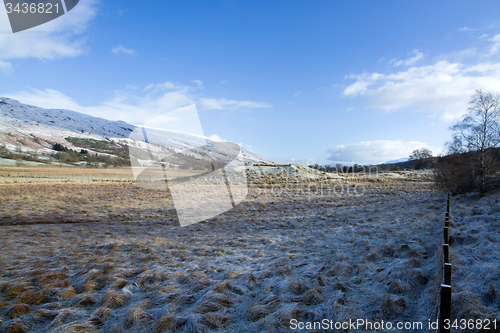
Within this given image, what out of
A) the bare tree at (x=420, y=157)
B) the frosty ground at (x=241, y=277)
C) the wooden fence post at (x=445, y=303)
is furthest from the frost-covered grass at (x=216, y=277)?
the bare tree at (x=420, y=157)

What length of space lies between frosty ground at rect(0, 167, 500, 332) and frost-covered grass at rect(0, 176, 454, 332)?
0.07ft

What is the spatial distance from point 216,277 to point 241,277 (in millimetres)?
601

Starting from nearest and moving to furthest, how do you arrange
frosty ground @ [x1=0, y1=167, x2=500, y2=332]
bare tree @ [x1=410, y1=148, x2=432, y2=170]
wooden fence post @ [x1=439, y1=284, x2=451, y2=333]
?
wooden fence post @ [x1=439, y1=284, x2=451, y2=333] < frosty ground @ [x1=0, y1=167, x2=500, y2=332] < bare tree @ [x1=410, y1=148, x2=432, y2=170]

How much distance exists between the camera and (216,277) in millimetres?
5133

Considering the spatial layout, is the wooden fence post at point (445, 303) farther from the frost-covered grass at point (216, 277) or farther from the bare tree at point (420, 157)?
the bare tree at point (420, 157)

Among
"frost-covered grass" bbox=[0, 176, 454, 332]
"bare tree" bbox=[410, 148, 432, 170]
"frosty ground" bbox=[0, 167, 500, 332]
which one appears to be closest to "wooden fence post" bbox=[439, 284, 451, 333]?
"frosty ground" bbox=[0, 167, 500, 332]

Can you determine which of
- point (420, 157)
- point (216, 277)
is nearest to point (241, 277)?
point (216, 277)

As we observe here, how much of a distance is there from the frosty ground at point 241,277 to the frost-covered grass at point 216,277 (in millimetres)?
23

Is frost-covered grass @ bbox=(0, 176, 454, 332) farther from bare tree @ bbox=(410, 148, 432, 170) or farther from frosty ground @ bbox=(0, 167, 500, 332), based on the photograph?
bare tree @ bbox=(410, 148, 432, 170)

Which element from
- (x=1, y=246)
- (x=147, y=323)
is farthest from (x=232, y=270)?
(x=1, y=246)

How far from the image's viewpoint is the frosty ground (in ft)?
11.3

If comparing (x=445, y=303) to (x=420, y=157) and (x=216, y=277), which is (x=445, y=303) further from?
(x=420, y=157)

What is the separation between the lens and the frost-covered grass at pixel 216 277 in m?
3.48

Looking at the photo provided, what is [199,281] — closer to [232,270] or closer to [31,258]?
[232,270]
